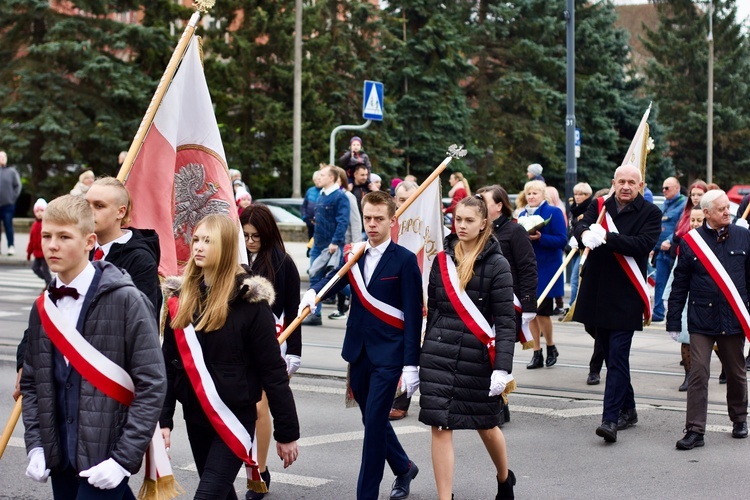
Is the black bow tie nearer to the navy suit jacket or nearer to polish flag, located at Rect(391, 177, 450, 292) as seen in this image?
the navy suit jacket

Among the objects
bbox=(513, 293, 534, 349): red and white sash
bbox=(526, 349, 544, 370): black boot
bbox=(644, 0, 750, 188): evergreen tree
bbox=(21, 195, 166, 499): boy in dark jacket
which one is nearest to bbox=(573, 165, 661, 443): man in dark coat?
bbox=(513, 293, 534, 349): red and white sash

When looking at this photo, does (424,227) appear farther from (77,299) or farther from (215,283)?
(77,299)

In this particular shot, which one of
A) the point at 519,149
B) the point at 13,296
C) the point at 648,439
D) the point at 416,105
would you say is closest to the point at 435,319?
the point at 648,439

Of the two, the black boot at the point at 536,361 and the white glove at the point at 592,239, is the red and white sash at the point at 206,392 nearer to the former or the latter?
the white glove at the point at 592,239

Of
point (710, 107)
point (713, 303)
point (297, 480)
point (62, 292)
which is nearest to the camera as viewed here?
point (62, 292)

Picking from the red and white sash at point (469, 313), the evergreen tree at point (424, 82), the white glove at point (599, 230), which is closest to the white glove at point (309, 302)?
the red and white sash at point (469, 313)

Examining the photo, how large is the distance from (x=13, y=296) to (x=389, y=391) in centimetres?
1167

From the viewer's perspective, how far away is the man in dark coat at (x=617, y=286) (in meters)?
7.50

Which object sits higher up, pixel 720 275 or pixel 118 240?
pixel 118 240

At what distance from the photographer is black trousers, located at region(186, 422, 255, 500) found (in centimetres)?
452

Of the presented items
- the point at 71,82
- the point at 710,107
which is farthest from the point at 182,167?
the point at 710,107

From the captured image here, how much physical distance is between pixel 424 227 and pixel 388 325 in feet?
→ 7.86

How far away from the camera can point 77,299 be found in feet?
13.1

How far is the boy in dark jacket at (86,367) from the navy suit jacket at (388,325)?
2.02 meters
